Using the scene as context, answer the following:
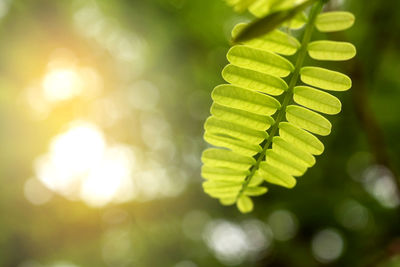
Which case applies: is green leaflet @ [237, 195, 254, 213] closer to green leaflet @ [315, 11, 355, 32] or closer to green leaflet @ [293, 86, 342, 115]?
green leaflet @ [293, 86, 342, 115]

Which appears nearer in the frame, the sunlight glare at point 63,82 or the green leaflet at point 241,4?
the green leaflet at point 241,4

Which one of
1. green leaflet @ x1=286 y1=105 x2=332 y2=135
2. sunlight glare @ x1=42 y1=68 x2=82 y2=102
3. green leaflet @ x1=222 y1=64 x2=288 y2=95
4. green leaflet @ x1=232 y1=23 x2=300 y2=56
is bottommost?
green leaflet @ x1=286 y1=105 x2=332 y2=135

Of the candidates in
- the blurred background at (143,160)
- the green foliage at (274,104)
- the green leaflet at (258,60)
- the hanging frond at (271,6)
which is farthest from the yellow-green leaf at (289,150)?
the blurred background at (143,160)

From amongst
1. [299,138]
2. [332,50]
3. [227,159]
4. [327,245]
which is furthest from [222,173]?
[327,245]

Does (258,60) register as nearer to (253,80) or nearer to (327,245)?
(253,80)

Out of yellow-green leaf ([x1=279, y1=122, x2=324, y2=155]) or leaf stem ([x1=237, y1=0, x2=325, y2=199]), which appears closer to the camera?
leaf stem ([x1=237, y1=0, x2=325, y2=199])

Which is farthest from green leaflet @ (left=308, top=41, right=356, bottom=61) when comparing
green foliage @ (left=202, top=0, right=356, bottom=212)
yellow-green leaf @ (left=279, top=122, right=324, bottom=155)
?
yellow-green leaf @ (left=279, top=122, right=324, bottom=155)

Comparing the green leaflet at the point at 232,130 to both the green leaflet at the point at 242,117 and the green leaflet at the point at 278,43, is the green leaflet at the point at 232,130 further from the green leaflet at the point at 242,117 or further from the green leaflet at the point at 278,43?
the green leaflet at the point at 278,43
